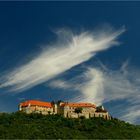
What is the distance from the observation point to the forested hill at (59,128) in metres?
122

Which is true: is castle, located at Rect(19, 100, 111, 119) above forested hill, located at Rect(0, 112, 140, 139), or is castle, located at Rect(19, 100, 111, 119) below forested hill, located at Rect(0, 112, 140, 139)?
above

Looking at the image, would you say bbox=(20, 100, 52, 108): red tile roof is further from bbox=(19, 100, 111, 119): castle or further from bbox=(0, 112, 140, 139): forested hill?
bbox=(0, 112, 140, 139): forested hill

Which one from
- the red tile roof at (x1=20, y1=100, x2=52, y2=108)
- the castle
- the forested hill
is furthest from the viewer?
the red tile roof at (x1=20, y1=100, x2=52, y2=108)

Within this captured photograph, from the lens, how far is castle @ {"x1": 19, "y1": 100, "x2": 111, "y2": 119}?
17500 cm

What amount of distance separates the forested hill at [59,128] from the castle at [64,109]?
9765mm

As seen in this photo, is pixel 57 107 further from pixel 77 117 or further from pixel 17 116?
pixel 17 116

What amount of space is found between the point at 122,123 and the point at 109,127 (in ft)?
54.2

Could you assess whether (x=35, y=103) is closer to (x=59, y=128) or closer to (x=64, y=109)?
(x=64, y=109)

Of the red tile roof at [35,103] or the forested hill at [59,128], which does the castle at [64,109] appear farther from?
the forested hill at [59,128]

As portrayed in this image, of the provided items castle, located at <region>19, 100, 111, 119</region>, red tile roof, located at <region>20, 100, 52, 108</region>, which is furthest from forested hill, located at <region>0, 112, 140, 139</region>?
red tile roof, located at <region>20, 100, 52, 108</region>

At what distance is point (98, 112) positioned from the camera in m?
178

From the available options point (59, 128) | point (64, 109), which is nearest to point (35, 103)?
point (64, 109)

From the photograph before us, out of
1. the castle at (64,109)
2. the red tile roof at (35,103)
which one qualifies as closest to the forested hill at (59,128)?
the castle at (64,109)

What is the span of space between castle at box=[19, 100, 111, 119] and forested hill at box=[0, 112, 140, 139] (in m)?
9.77
